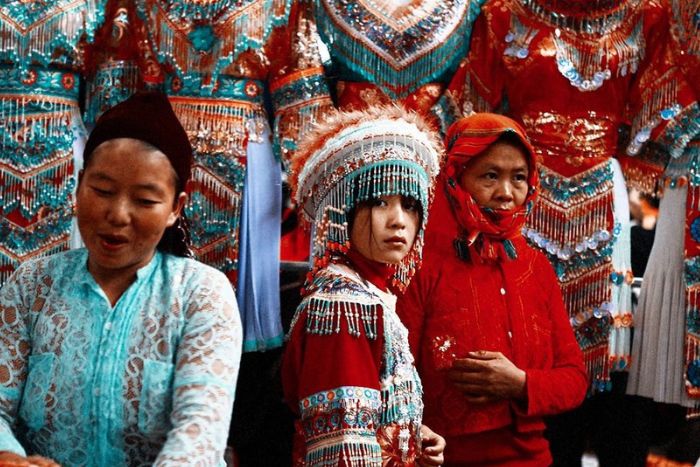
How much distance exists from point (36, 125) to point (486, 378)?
1.50 meters

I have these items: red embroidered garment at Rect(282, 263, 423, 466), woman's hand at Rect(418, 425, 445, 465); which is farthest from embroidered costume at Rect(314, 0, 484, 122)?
woman's hand at Rect(418, 425, 445, 465)

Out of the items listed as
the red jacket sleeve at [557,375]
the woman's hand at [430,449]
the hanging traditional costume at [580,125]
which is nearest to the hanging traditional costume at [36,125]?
the hanging traditional costume at [580,125]

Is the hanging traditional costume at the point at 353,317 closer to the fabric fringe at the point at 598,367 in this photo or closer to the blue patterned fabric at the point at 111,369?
the blue patterned fabric at the point at 111,369

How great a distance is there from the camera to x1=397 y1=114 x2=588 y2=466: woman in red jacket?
2.67 m

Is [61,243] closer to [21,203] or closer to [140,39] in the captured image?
[21,203]

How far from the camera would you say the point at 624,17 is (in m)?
3.34

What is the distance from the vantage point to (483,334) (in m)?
2.71

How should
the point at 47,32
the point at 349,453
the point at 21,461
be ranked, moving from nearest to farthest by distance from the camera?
the point at 21,461 → the point at 349,453 → the point at 47,32

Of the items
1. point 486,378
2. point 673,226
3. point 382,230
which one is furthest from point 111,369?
point 673,226

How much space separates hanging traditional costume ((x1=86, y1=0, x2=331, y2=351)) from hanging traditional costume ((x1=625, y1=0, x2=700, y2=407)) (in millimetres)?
1103

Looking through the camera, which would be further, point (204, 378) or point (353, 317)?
point (353, 317)

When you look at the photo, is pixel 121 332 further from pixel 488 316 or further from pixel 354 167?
pixel 488 316

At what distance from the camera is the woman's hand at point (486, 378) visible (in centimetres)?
264

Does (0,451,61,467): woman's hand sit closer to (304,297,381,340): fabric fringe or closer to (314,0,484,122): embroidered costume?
(304,297,381,340): fabric fringe
